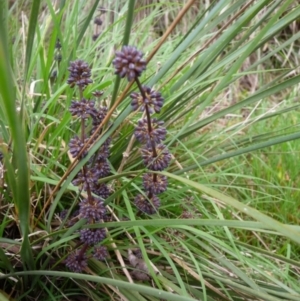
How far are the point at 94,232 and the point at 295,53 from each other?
2069 millimetres

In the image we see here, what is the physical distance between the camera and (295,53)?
248 cm

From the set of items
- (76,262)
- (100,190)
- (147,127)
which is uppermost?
(147,127)

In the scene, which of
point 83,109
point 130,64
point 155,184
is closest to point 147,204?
point 155,184

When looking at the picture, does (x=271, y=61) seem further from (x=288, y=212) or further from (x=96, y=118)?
(x=96, y=118)

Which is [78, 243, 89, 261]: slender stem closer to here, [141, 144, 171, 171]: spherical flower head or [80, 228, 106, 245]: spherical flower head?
[80, 228, 106, 245]: spherical flower head

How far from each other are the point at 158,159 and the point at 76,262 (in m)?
0.19

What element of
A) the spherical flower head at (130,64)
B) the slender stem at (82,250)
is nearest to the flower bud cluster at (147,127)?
the spherical flower head at (130,64)

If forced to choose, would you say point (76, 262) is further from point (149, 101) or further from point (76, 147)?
point (149, 101)

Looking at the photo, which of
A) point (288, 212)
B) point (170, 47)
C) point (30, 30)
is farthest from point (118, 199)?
point (170, 47)

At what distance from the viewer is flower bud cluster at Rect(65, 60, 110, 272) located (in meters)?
0.66

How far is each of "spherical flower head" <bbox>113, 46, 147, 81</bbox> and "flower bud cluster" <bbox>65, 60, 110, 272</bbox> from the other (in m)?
0.16

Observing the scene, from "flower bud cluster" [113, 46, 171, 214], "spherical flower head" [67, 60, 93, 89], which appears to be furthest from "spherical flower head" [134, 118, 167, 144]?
"spherical flower head" [67, 60, 93, 89]

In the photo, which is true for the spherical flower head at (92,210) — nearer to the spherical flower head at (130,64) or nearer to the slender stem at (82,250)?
the slender stem at (82,250)

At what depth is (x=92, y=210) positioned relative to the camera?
0.65 m
